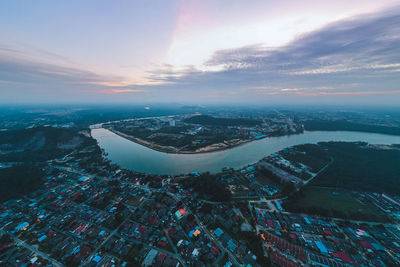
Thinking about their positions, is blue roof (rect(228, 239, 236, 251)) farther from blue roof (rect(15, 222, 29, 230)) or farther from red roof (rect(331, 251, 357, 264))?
blue roof (rect(15, 222, 29, 230))

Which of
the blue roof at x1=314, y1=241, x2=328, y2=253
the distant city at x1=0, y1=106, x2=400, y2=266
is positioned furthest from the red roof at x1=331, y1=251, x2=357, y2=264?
the blue roof at x1=314, y1=241, x2=328, y2=253

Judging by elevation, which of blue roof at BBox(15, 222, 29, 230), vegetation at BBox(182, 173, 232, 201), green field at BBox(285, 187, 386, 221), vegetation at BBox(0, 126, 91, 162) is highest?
vegetation at BBox(0, 126, 91, 162)

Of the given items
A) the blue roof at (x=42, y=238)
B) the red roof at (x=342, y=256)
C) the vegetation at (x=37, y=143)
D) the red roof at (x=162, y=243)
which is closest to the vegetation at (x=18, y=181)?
the vegetation at (x=37, y=143)

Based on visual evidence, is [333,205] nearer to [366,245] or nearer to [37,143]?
[366,245]

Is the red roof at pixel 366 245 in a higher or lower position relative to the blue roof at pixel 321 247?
lower

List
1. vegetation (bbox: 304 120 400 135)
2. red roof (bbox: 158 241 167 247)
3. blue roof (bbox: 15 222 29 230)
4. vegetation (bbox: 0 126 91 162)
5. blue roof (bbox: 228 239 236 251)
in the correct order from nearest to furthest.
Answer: blue roof (bbox: 228 239 236 251)
red roof (bbox: 158 241 167 247)
blue roof (bbox: 15 222 29 230)
vegetation (bbox: 0 126 91 162)
vegetation (bbox: 304 120 400 135)

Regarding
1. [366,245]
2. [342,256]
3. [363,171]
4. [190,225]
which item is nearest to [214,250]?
[190,225]

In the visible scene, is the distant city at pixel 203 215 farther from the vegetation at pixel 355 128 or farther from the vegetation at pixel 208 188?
the vegetation at pixel 355 128
